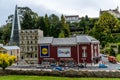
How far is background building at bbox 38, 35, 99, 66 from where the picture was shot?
227ft

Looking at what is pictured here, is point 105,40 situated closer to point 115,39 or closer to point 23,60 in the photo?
point 115,39

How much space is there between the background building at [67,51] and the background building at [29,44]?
17.6 ft

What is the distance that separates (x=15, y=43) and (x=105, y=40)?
103 ft

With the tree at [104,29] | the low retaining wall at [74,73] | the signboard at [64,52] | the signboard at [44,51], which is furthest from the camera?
the tree at [104,29]

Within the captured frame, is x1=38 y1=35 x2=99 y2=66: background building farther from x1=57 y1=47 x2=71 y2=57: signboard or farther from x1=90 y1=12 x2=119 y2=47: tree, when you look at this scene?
x1=90 y1=12 x2=119 y2=47: tree

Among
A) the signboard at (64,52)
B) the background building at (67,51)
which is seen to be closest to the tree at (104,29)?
the background building at (67,51)

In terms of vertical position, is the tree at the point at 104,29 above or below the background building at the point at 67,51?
above

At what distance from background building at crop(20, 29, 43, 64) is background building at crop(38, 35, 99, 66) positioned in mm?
5374

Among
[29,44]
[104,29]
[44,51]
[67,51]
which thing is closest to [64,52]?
[67,51]

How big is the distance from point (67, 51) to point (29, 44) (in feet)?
44.0

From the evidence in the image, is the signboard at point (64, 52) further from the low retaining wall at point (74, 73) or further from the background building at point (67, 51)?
the low retaining wall at point (74, 73)

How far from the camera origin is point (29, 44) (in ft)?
257

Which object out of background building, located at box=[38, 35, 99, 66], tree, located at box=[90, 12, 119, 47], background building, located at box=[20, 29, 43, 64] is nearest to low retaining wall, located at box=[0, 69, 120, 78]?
background building, located at box=[38, 35, 99, 66]

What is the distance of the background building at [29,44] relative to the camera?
77125 mm
